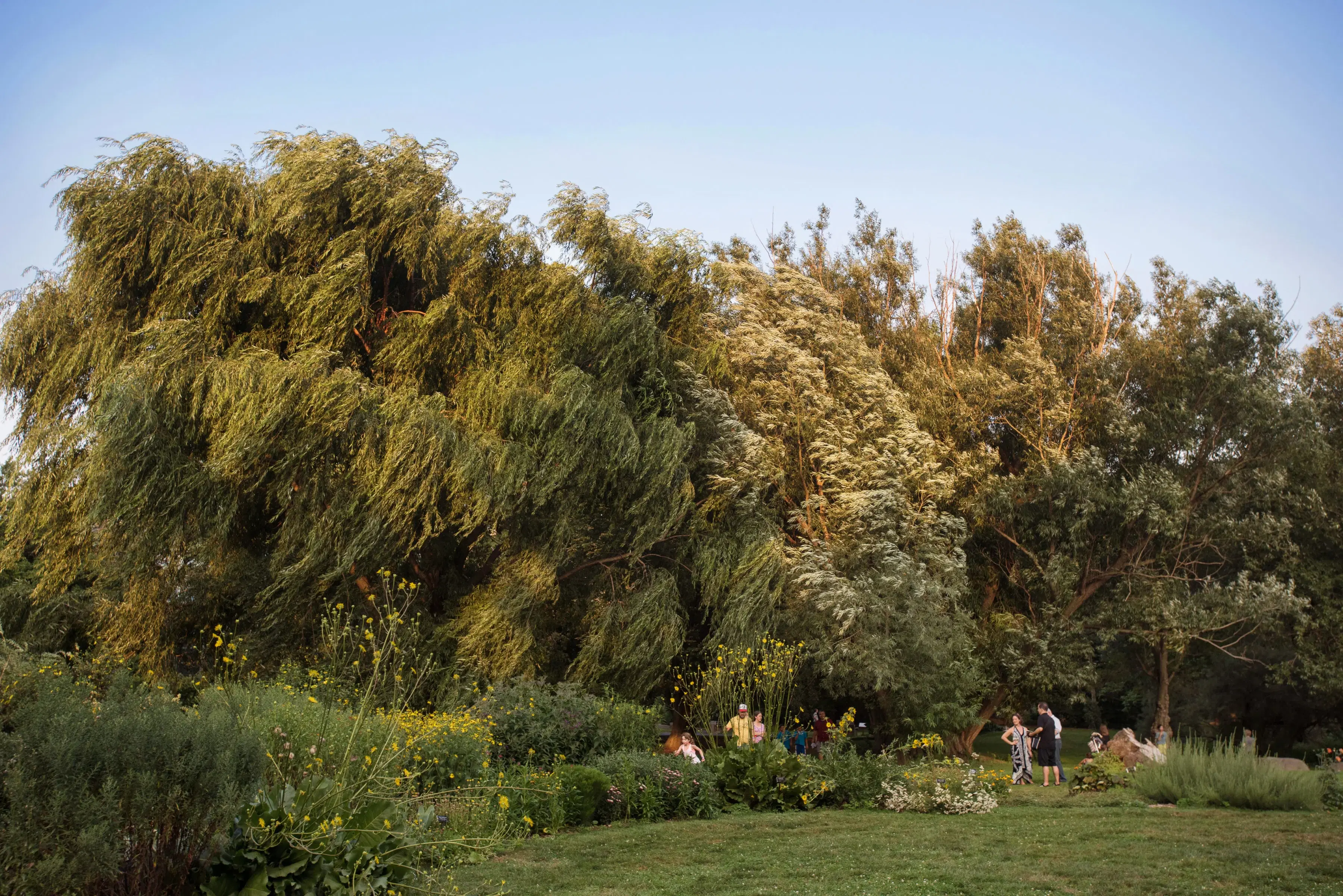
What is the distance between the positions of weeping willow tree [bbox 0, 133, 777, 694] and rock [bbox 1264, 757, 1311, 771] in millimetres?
8126

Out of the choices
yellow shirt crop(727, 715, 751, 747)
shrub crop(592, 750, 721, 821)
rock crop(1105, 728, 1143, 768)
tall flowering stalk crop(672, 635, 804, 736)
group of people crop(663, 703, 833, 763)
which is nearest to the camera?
shrub crop(592, 750, 721, 821)

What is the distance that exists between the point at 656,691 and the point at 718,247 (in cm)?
1084

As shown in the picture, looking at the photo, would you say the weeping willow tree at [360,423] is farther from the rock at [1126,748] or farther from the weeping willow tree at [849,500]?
the rock at [1126,748]

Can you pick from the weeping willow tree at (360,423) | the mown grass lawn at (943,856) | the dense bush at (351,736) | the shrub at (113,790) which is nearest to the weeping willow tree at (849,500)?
the weeping willow tree at (360,423)

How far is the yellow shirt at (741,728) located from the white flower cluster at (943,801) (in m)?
2.18

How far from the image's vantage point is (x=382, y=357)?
58.9 ft

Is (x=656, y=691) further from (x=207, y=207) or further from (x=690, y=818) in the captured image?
(x=207, y=207)

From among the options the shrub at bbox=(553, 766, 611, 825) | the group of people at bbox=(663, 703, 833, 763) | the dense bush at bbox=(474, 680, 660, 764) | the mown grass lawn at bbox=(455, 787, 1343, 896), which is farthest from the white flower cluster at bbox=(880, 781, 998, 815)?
the shrub at bbox=(553, 766, 611, 825)

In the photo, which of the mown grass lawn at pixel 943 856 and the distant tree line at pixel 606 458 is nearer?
the mown grass lawn at pixel 943 856

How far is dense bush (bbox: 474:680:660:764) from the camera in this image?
12352 mm

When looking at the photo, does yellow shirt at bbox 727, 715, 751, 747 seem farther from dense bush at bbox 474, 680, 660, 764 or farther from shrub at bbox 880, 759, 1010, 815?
shrub at bbox 880, 759, 1010, 815

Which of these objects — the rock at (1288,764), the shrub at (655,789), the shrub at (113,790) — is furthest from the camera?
the rock at (1288,764)

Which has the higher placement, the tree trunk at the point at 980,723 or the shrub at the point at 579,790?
the shrub at the point at 579,790

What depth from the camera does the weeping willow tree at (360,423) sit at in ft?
51.8
